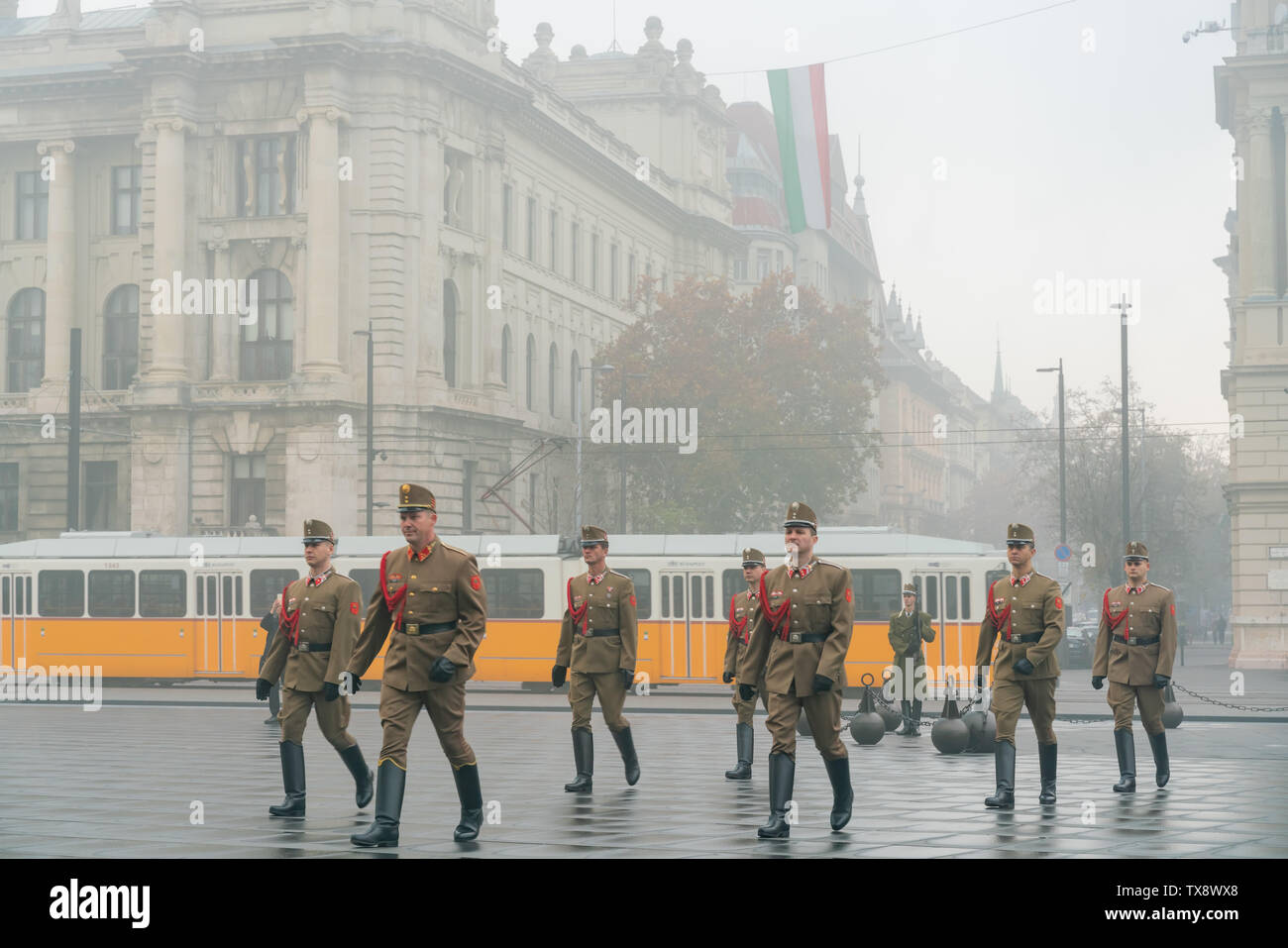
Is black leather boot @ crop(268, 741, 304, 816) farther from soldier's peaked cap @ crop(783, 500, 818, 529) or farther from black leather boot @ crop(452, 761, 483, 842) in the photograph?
Answer: soldier's peaked cap @ crop(783, 500, 818, 529)

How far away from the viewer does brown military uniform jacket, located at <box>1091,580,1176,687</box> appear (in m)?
15.0

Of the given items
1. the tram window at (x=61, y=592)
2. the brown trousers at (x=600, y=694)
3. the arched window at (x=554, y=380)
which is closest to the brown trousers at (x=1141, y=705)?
the brown trousers at (x=600, y=694)

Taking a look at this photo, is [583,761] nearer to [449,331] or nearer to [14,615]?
[14,615]

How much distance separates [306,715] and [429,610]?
1865mm

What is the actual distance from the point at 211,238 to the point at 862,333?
80.8ft

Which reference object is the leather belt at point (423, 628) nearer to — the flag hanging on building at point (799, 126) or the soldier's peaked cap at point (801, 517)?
the soldier's peaked cap at point (801, 517)

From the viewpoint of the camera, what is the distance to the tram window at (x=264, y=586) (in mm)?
36250

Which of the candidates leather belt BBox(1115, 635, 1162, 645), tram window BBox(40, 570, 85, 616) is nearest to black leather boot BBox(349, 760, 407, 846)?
leather belt BBox(1115, 635, 1162, 645)

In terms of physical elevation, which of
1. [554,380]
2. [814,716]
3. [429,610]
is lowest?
[814,716]

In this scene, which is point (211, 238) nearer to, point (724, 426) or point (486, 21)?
point (486, 21)

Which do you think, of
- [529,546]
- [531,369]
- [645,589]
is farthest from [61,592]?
[531,369]

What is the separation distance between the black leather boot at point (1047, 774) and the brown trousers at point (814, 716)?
2.74 metres

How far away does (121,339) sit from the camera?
59.8m
